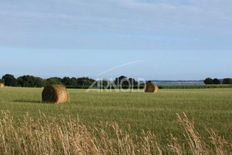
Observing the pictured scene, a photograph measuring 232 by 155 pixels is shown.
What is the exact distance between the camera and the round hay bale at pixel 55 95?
3023 cm

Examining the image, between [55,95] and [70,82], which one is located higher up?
A: [70,82]

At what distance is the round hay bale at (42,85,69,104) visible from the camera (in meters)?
30.2

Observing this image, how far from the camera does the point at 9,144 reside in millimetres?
10273

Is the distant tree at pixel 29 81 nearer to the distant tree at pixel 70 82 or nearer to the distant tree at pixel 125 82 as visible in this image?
the distant tree at pixel 70 82

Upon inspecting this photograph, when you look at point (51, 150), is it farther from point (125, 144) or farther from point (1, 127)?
point (1, 127)

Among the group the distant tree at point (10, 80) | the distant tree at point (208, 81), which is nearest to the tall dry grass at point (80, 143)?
the distant tree at point (10, 80)

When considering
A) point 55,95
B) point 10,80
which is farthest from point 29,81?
point 55,95

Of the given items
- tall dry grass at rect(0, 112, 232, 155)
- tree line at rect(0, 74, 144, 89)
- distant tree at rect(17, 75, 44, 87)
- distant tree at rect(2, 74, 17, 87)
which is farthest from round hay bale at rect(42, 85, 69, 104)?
distant tree at rect(2, 74, 17, 87)

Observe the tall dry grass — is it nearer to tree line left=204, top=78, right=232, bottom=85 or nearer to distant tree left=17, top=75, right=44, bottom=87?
distant tree left=17, top=75, right=44, bottom=87

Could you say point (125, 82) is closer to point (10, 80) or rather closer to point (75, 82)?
point (75, 82)

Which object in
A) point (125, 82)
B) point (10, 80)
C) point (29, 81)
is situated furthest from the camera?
point (10, 80)

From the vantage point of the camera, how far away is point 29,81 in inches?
2891

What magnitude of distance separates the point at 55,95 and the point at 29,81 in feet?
143

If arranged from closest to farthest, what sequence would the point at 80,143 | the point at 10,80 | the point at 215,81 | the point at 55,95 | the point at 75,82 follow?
1. the point at 80,143
2. the point at 55,95
3. the point at 75,82
4. the point at 10,80
5. the point at 215,81
